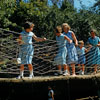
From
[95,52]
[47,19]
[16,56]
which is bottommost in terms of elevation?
[16,56]

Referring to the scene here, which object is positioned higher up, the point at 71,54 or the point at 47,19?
the point at 47,19

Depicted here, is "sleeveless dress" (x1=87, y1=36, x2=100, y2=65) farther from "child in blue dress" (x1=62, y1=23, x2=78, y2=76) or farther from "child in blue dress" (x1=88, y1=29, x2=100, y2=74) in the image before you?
"child in blue dress" (x1=62, y1=23, x2=78, y2=76)

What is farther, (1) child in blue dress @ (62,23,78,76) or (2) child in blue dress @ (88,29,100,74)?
(2) child in blue dress @ (88,29,100,74)

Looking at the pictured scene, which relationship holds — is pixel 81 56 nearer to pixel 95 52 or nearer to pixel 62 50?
pixel 95 52

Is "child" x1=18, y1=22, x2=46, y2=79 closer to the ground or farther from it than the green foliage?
closer to the ground

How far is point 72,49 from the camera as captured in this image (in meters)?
3.20

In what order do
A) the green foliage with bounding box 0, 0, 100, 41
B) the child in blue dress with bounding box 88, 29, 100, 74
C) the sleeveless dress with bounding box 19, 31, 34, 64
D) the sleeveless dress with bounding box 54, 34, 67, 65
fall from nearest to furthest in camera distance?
the sleeveless dress with bounding box 19, 31, 34, 64
the sleeveless dress with bounding box 54, 34, 67, 65
the child in blue dress with bounding box 88, 29, 100, 74
the green foliage with bounding box 0, 0, 100, 41

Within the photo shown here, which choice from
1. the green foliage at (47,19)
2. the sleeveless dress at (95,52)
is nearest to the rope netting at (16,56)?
the sleeveless dress at (95,52)

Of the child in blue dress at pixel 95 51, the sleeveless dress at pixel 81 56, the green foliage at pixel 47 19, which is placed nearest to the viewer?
the child in blue dress at pixel 95 51

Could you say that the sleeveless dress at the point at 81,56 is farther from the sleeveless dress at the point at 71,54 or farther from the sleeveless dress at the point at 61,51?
the sleeveless dress at the point at 61,51

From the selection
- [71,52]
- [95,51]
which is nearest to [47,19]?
[95,51]

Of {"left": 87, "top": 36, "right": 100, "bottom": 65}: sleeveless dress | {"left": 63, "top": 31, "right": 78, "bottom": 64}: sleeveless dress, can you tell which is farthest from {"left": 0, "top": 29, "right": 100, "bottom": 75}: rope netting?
{"left": 63, "top": 31, "right": 78, "bottom": 64}: sleeveless dress

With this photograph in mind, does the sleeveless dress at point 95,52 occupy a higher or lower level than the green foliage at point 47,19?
lower

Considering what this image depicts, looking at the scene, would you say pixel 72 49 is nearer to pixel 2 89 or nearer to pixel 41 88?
pixel 41 88
